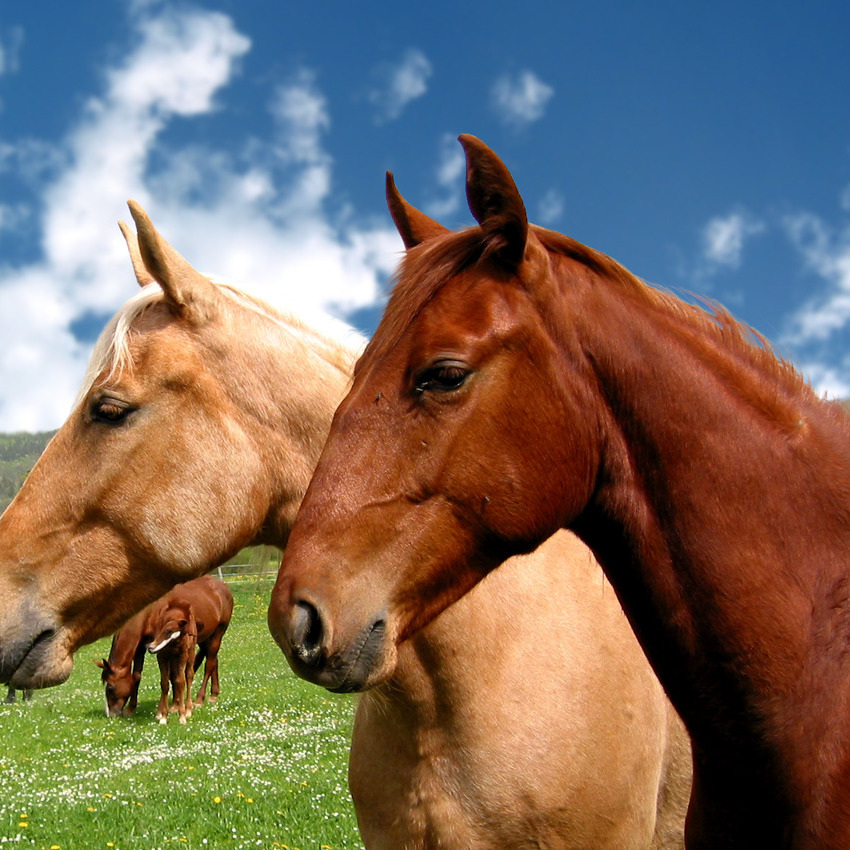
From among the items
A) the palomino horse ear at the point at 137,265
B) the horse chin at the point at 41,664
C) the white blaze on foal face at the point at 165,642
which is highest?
the palomino horse ear at the point at 137,265

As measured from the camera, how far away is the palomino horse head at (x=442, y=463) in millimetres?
1892

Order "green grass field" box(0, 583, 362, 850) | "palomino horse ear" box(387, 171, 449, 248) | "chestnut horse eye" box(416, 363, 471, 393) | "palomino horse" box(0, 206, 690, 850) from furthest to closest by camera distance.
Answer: "green grass field" box(0, 583, 362, 850) → "palomino horse" box(0, 206, 690, 850) → "palomino horse ear" box(387, 171, 449, 248) → "chestnut horse eye" box(416, 363, 471, 393)

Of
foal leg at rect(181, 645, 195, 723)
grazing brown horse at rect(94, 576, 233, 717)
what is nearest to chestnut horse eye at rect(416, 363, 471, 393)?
grazing brown horse at rect(94, 576, 233, 717)

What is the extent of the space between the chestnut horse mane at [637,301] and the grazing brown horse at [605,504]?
0.01 m

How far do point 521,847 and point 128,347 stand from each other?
240cm

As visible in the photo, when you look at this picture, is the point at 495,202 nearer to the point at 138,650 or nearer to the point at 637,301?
the point at 637,301

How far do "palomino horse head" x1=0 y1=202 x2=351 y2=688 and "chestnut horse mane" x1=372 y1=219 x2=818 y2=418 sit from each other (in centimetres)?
112

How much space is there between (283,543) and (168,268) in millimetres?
1226

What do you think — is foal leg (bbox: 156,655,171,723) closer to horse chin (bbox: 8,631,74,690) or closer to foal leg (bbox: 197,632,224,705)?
foal leg (bbox: 197,632,224,705)

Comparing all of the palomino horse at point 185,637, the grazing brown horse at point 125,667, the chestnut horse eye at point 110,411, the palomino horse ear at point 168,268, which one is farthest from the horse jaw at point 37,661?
the grazing brown horse at point 125,667

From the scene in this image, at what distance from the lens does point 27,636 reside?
2957 mm

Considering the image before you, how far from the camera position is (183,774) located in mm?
10180

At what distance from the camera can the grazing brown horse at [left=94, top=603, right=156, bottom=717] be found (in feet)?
47.8

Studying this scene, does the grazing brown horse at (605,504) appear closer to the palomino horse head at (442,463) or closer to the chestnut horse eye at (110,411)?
the palomino horse head at (442,463)
